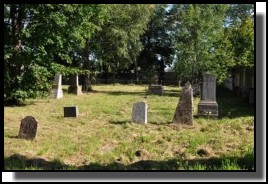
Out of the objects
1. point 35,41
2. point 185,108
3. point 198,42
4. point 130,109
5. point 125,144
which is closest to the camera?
point 125,144

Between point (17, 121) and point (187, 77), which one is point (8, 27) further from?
point (187, 77)

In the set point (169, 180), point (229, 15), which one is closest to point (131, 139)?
point (169, 180)

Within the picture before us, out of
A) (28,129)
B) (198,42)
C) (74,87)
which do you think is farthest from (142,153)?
(74,87)

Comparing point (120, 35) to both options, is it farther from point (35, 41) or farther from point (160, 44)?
point (35, 41)

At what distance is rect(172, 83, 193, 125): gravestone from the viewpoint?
38.0ft

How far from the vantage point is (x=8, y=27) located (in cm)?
1073

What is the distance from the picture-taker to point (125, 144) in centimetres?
891

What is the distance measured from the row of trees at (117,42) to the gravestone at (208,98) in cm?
227

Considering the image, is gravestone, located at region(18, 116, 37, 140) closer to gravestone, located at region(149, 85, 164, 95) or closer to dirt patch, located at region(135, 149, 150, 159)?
dirt patch, located at region(135, 149, 150, 159)

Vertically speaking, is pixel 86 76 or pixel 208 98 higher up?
pixel 86 76

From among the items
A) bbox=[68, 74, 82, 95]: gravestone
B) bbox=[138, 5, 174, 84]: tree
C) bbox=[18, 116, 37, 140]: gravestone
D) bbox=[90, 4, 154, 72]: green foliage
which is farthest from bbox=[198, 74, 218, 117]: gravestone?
bbox=[90, 4, 154, 72]: green foliage

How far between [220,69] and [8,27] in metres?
13.5

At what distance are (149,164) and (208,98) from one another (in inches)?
280

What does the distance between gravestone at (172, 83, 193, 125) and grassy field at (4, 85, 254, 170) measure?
31 centimetres
